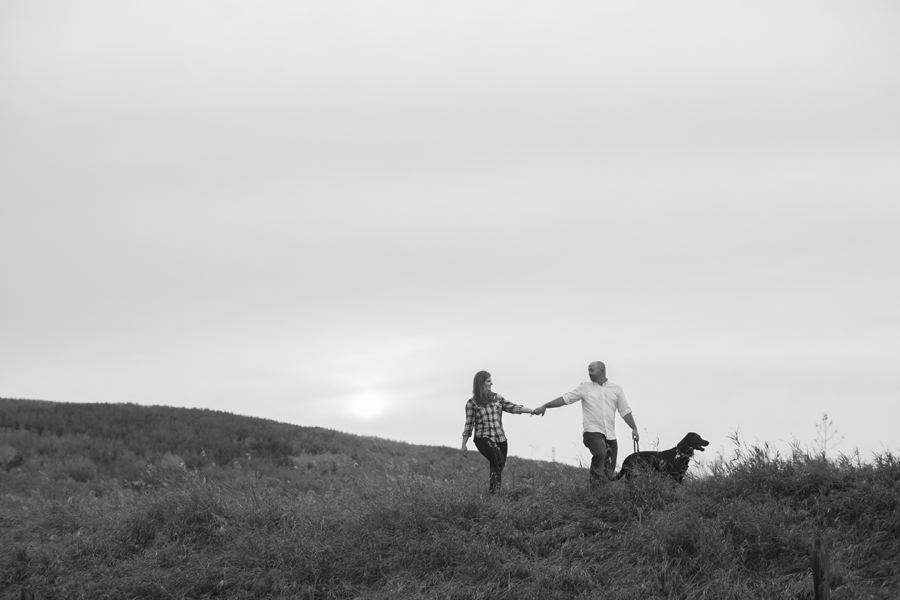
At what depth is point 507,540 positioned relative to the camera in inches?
425

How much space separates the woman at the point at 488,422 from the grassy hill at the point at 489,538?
1.61 ft

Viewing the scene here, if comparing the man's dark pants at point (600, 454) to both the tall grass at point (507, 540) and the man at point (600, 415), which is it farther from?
the tall grass at point (507, 540)

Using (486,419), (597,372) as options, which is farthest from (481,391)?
(597,372)

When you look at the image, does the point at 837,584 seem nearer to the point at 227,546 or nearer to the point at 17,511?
the point at 227,546

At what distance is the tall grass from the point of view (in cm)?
960

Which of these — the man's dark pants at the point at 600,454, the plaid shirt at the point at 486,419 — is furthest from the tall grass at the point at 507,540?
the plaid shirt at the point at 486,419

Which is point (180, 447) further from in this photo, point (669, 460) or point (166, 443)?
point (669, 460)

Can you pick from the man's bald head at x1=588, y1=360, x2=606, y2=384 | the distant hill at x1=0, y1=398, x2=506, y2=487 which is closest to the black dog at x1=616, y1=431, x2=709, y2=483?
the man's bald head at x1=588, y1=360, x2=606, y2=384

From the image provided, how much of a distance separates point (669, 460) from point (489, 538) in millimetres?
2931

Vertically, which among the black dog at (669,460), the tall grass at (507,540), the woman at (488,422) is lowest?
the tall grass at (507,540)

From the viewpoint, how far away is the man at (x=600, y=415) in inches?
458

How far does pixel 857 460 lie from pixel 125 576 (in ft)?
32.7

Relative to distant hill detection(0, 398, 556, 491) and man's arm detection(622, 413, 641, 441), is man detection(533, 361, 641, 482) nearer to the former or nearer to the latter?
man's arm detection(622, 413, 641, 441)

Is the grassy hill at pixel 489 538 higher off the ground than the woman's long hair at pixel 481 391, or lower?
lower
